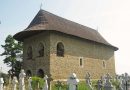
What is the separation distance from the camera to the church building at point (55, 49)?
27344mm

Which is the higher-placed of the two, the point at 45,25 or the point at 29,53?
the point at 45,25

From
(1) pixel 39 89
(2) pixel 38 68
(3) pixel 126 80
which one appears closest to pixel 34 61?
(2) pixel 38 68

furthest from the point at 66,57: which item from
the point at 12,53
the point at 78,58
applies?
the point at 12,53

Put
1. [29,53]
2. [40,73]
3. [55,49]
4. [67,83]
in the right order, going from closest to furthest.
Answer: [67,83] → [55,49] → [40,73] → [29,53]

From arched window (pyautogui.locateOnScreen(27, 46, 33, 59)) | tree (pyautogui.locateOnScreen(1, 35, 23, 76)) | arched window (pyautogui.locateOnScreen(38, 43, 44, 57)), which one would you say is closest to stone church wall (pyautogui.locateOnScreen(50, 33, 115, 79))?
arched window (pyautogui.locateOnScreen(38, 43, 44, 57))

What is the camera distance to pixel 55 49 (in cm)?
2764

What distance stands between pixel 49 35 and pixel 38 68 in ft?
12.6

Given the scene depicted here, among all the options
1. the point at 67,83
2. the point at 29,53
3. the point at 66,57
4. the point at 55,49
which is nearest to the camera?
the point at 67,83

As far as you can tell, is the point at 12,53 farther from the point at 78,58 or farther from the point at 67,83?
the point at 67,83

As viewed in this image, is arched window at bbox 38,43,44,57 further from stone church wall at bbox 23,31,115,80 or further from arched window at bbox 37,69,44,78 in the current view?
arched window at bbox 37,69,44,78

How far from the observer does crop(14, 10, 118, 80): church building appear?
27.3 metres

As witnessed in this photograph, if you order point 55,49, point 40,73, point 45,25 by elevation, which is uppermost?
point 45,25

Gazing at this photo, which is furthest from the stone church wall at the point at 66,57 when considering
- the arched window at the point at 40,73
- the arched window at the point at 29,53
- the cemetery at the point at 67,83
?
the cemetery at the point at 67,83

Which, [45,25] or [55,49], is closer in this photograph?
[55,49]
